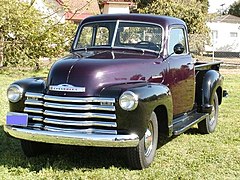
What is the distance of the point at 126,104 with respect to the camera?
181 inches

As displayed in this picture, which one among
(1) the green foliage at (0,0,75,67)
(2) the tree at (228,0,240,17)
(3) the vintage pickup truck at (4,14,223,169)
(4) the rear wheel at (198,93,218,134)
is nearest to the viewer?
(3) the vintage pickup truck at (4,14,223,169)

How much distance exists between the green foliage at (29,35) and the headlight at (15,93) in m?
10.1

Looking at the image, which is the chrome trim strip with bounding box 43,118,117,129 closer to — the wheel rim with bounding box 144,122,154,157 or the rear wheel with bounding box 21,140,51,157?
the wheel rim with bounding box 144,122,154,157

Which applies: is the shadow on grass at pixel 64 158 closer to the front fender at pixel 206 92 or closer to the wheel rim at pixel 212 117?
the front fender at pixel 206 92

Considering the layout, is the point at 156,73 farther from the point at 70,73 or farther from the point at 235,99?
the point at 235,99

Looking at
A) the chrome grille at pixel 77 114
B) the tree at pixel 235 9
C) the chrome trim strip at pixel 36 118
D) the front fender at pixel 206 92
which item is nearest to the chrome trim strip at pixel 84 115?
the chrome grille at pixel 77 114

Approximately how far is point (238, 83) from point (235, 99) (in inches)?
146

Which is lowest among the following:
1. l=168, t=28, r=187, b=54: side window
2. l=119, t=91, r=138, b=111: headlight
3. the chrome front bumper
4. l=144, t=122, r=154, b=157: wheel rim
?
l=144, t=122, r=154, b=157: wheel rim

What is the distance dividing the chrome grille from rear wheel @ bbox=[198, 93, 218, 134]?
2.84 metres

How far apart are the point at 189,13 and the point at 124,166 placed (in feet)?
78.0

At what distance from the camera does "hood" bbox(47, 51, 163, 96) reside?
478 centimetres

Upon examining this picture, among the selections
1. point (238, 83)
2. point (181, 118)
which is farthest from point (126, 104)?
point (238, 83)

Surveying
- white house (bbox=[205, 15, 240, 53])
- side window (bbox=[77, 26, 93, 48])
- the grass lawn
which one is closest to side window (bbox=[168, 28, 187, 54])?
side window (bbox=[77, 26, 93, 48])

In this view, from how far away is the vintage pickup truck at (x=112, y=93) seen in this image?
4641mm
